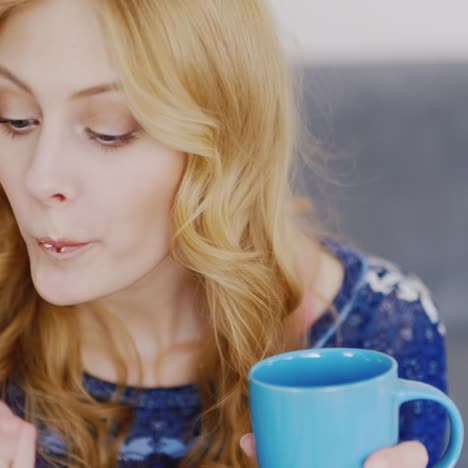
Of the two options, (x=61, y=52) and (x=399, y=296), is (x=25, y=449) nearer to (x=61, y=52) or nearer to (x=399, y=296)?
(x=61, y=52)

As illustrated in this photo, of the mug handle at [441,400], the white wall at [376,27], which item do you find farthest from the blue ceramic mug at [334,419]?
the white wall at [376,27]

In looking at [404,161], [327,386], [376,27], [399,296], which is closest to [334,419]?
[327,386]

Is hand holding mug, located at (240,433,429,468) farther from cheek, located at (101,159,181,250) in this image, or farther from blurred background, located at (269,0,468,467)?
blurred background, located at (269,0,468,467)

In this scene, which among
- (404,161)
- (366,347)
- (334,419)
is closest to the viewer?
(334,419)

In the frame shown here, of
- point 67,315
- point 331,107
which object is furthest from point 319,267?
point 331,107

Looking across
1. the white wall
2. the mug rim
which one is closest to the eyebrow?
the mug rim

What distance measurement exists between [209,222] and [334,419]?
390 millimetres

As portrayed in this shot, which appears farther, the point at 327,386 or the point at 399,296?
the point at 399,296

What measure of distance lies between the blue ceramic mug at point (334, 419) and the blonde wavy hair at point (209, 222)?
31 centimetres

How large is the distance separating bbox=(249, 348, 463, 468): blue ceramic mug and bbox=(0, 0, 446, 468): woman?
3 cm

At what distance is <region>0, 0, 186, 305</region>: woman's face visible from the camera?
2.86 feet

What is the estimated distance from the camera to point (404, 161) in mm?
1627

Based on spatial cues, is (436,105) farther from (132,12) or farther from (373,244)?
(132,12)

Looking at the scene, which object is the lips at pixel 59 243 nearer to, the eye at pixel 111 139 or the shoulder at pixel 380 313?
the eye at pixel 111 139
